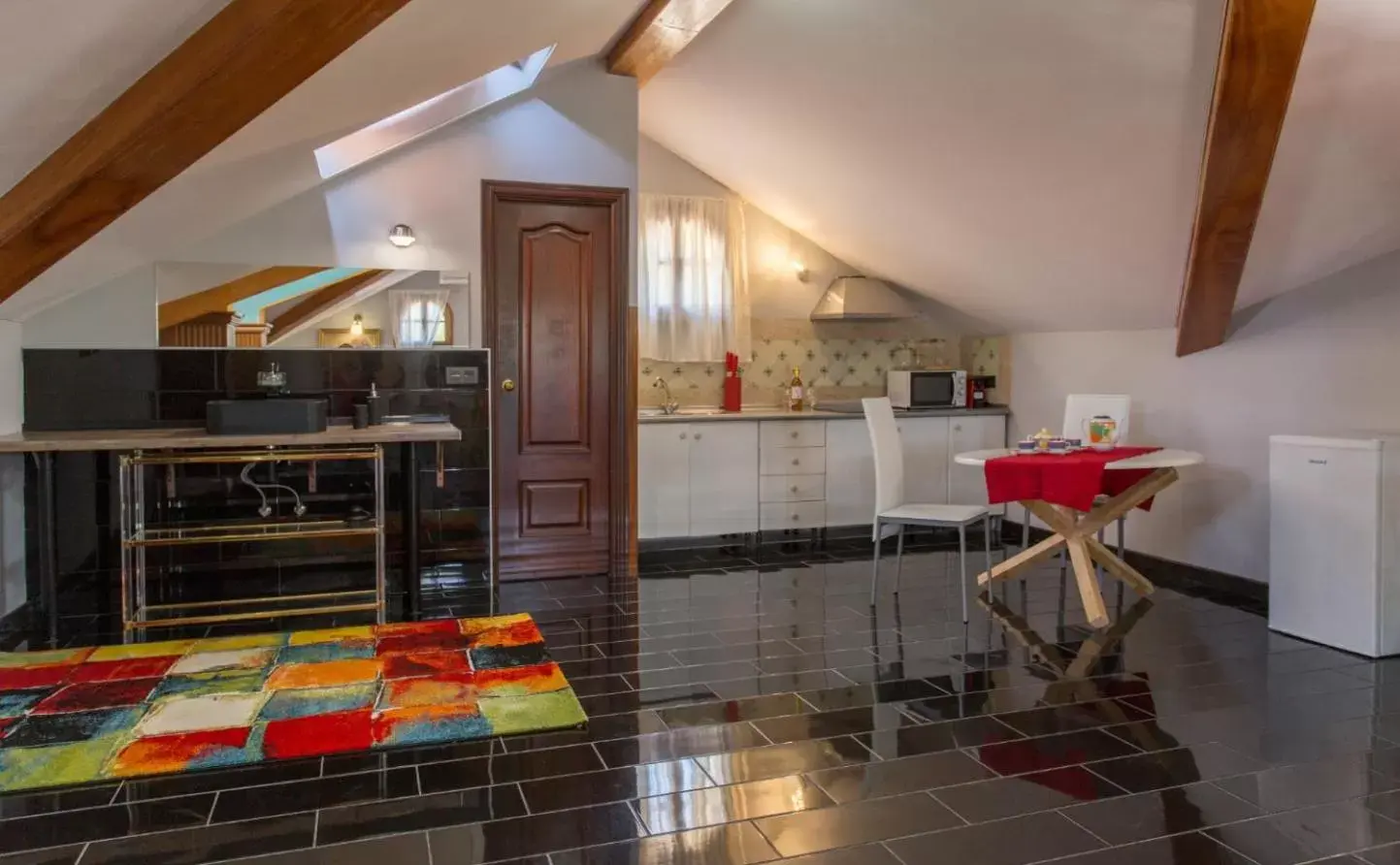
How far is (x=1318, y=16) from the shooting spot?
2928 mm

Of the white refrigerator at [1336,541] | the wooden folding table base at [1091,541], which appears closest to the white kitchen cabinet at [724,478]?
the wooden folding table base at [1091,541]

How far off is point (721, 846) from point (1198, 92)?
2.85 meters

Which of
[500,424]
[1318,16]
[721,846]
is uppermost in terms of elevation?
[1318,16]

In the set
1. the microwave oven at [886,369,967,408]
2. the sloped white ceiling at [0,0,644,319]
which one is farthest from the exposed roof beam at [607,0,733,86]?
the microwave oven at [886,369,967,408]

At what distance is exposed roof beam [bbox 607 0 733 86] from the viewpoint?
425cm

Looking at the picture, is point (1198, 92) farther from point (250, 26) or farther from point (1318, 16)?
point (250, 26)

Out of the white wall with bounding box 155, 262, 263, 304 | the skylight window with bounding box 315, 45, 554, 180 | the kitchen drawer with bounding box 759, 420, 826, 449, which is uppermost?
the skylight window with bounding box 315, 45, 554, 180

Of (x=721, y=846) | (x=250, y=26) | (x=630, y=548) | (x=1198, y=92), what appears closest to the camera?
(x=721, y=846)

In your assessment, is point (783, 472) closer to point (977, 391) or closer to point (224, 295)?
point (977, 391)

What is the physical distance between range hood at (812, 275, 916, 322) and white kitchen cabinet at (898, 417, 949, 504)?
0.72m

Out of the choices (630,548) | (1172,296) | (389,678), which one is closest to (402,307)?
(630,548)

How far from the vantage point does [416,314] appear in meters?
5.09

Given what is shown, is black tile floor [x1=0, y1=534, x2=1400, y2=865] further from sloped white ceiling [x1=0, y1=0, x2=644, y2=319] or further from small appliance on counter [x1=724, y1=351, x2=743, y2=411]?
small appliance on counter [x1=724, y1=351, x2=743, y2=411]

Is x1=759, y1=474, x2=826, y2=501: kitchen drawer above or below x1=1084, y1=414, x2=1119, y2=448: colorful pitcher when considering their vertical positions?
below
